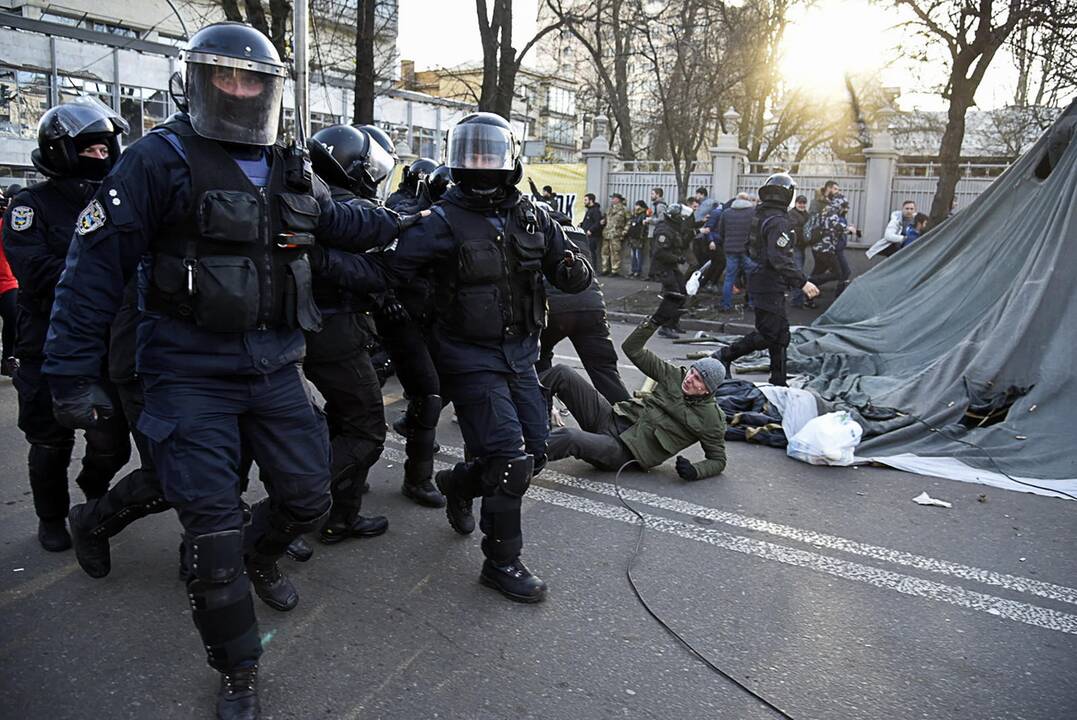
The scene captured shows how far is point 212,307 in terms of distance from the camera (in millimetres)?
2619

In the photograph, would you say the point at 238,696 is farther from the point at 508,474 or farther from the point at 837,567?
the point at 837,567

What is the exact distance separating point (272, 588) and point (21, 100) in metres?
30.2

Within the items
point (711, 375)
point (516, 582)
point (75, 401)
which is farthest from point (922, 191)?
point (75, 401)

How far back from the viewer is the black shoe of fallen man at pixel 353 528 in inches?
157

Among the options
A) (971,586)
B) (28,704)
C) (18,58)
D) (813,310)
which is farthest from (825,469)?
(18,58)

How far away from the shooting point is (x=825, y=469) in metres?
5.48

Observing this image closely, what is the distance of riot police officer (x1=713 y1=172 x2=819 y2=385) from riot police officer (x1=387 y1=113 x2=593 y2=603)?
4164mm

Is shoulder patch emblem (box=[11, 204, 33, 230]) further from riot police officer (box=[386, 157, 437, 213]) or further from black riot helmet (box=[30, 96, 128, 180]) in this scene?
riot police officer (box=[386, 157, 437, 213])

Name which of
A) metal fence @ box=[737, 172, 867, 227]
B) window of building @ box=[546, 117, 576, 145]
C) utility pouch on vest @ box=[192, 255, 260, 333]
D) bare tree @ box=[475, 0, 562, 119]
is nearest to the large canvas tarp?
utility pouch on vest @ box=[192, 255, 260, 333]

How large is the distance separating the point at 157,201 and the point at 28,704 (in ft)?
5.32

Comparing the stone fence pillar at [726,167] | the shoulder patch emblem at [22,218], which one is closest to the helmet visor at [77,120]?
the shoulder patch emblem at [22,218]

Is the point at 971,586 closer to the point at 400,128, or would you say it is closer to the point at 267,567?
the point at 267,567

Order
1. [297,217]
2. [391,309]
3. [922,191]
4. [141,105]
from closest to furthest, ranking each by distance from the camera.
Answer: [297,217]
[391,309]
[922,191]
[141,105]

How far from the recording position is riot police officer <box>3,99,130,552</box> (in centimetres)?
370
